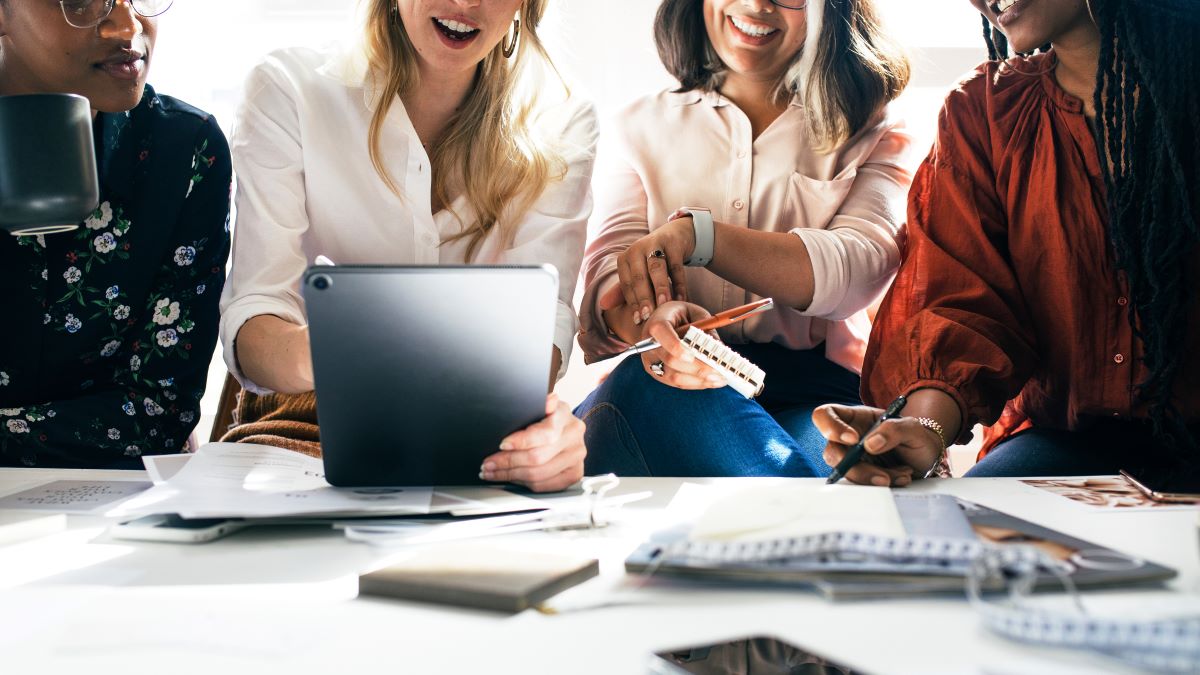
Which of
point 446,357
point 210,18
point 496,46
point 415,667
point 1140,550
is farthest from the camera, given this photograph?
point 210,18

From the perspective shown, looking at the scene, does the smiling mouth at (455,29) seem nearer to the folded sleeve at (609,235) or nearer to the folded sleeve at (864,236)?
the folded sleeve at (609,235)

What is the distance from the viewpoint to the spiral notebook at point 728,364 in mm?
1164

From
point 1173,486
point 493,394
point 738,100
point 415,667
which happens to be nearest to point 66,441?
point 493,394

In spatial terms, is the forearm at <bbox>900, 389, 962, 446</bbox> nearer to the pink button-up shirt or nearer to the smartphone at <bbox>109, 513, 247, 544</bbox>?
the pink button-up shirt

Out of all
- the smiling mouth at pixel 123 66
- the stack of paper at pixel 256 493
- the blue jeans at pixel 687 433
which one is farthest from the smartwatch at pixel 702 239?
the smiling mouth at pixel 123 66

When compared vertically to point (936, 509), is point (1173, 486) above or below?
below

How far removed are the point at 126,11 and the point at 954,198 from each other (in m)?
1.11

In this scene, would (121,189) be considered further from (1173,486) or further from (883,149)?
(1173,486)

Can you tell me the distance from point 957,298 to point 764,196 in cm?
44

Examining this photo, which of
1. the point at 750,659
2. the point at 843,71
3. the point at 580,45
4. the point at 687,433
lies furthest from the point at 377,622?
the point at 580,45

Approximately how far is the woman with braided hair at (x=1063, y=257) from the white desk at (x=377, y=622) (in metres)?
0.53

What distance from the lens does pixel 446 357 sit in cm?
87

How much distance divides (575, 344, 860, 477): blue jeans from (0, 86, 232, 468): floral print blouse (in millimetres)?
578

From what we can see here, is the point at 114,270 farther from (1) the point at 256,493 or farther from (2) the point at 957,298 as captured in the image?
(2) the point at 957,298
